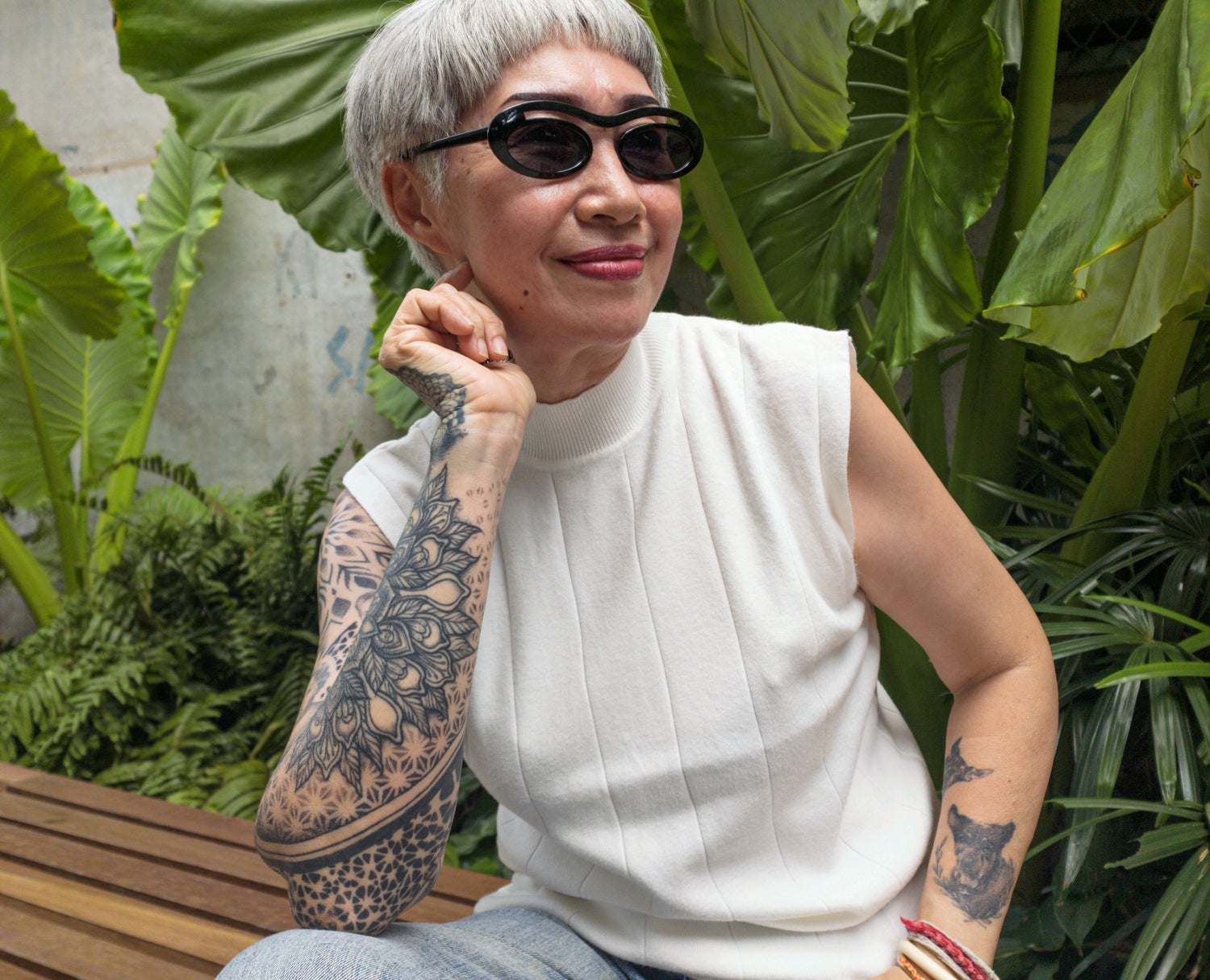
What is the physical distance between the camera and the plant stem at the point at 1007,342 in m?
1.66

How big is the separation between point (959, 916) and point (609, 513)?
537 millimetres

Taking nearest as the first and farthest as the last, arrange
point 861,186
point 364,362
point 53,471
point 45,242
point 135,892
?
point 135,892 < point 861,186 < point 45,242 < point 53,471 < point 364,362

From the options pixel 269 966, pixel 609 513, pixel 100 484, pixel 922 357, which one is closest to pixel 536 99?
pixel 609 513

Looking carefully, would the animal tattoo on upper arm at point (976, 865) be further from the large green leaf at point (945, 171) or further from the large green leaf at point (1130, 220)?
the large green leaf at point (945, 171)

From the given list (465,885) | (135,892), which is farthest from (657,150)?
(135,892)

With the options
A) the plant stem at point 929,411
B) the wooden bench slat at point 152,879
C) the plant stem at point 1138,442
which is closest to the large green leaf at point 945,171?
the plant stem at point 929,411

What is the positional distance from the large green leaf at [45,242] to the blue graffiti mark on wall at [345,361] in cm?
83

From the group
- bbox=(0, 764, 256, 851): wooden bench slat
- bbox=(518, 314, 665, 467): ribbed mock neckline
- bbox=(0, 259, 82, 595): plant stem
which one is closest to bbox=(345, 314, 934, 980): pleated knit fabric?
bbox=(518, 314, 665, 467): ribbed mock neckline

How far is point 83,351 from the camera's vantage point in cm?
405

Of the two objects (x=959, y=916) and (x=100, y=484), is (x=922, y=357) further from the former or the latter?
(x=100, y=484)

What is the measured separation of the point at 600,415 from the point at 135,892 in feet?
4.41

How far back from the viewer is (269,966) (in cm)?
82

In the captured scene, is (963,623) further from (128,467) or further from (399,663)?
(128,467)

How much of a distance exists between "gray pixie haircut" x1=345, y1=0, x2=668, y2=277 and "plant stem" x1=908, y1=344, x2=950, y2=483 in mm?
929
